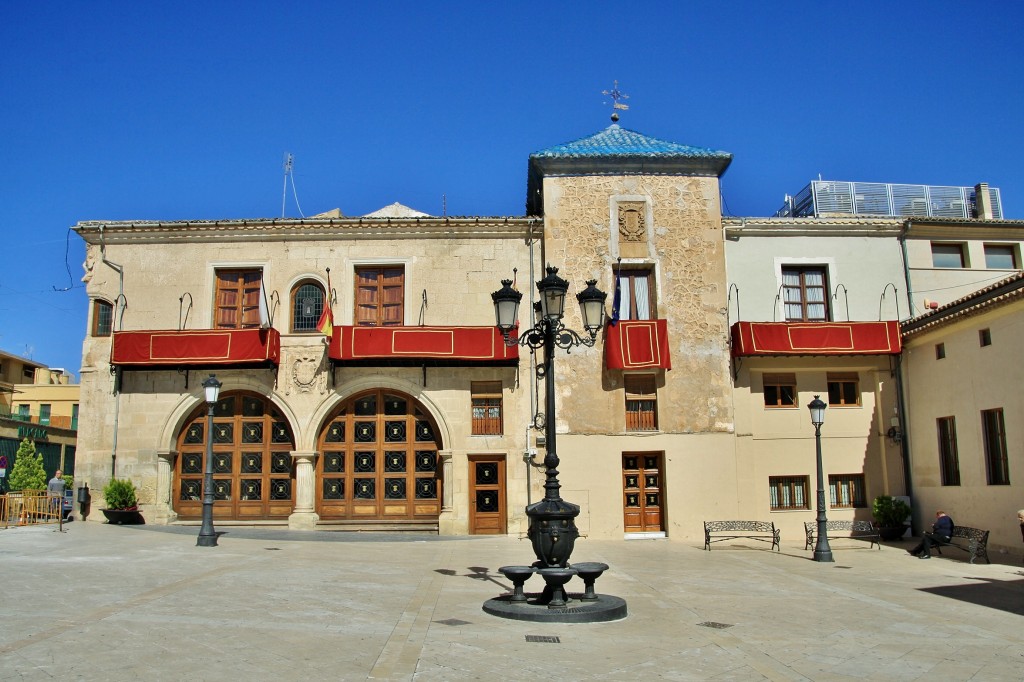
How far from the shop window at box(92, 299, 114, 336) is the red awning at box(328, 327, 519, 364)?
20.6 ft

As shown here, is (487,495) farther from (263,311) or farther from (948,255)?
(948,255)

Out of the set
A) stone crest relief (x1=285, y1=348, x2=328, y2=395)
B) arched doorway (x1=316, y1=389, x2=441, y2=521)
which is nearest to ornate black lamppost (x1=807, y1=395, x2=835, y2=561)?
arched doorway (x1=316, y1=389, x2=441, y2=521)

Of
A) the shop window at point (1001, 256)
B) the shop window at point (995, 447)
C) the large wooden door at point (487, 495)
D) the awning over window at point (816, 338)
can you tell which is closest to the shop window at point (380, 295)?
the large wooden door at point (487, 495)

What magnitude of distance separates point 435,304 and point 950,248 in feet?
47.2

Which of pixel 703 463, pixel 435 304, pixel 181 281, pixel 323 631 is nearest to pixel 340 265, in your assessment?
pixel 435 304

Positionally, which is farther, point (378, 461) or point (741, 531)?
point (378, 461)

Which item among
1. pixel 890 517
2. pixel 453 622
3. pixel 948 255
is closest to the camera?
pixel 453 622

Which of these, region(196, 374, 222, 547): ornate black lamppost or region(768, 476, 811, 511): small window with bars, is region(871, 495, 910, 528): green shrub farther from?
region(196, 374, 222, 547): ornate black lamppost

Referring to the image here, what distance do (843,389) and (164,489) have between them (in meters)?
17.9

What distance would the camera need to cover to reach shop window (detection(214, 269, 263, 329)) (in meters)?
22.1

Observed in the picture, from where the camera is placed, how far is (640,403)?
21.6 meters

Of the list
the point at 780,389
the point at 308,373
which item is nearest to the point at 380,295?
the point at 308,373

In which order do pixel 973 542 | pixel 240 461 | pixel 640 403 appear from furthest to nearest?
pixel 240 461
pixel 640 403
pixel 973 542

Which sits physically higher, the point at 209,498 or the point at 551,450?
the point at 551,450
